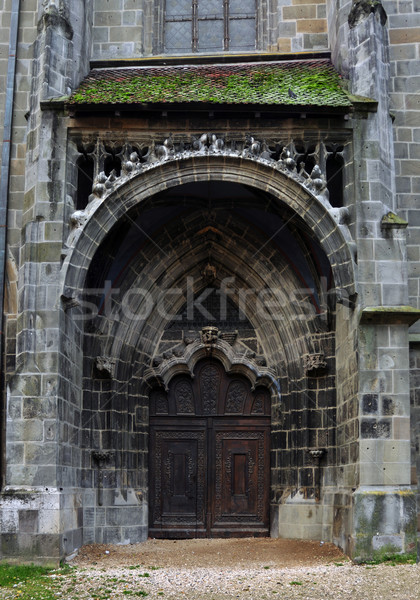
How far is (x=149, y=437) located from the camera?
554 inches

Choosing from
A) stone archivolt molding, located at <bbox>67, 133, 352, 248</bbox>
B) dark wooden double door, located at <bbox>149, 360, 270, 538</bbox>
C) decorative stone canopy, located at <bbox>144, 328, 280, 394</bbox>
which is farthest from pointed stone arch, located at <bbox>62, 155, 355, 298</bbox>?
dark wooden double door, located at <bbox>149, 360, 270, 538</bbox>

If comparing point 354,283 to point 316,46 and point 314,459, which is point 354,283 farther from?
point 316,46

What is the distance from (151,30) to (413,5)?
440cm

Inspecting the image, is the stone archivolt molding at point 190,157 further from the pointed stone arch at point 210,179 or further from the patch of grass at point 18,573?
the patch of grass at point 18,573

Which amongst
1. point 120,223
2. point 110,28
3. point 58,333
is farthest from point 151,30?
point 58,333

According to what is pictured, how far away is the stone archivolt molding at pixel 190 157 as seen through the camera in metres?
12.2

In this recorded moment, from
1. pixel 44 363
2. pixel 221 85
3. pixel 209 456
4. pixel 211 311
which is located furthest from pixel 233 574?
pixel 221 85

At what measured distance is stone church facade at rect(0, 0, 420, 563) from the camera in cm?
1165

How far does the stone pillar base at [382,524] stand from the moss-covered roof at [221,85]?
210 inches

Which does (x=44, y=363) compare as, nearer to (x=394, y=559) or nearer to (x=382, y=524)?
(x=382, y=524)

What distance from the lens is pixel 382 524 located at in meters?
11.1

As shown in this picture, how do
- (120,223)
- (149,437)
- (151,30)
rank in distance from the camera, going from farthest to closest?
(151,30)
(149,437)
(120,223)

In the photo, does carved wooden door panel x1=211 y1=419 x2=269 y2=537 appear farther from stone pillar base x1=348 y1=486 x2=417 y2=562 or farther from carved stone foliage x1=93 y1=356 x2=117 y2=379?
stone pillar base x1=348 y1=486 x2=417 y2=562

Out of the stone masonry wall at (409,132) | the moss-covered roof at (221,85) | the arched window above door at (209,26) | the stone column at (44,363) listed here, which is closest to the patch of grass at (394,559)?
the stone masonry wall at (409,132)
